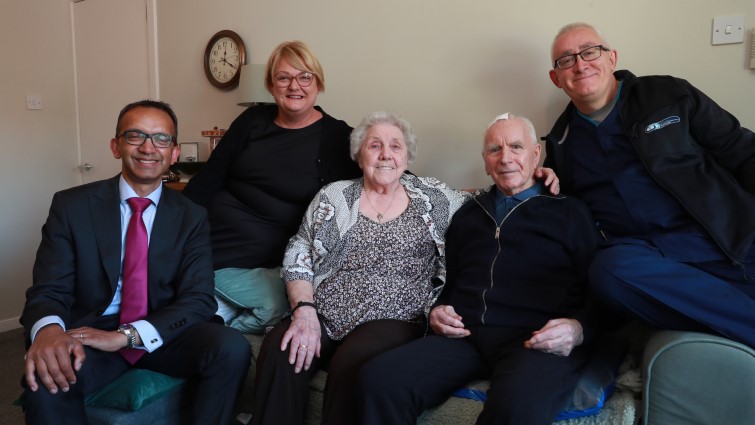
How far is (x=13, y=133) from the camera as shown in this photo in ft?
12.2

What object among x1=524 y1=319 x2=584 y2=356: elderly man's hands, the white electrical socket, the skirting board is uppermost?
the white electrical socket

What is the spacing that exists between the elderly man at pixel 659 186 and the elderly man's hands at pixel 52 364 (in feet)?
4.79

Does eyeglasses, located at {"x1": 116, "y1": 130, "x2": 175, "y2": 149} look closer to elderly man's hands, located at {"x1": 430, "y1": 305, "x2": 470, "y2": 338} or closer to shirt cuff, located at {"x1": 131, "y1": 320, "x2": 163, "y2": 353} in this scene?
shirt cuff, located at {"x1": 131, "y1": 320, "x2": 163, "y2": 353}

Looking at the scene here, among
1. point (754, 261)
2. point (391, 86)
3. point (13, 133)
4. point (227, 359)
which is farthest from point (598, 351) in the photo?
point (13, 133)

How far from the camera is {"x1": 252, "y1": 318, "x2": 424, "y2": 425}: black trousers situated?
1.56m

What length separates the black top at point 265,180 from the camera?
2.28m

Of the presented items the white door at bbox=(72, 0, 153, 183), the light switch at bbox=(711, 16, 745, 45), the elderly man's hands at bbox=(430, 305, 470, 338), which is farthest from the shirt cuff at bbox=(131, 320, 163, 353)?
the white door at bbox=(72, 0, 153, 183)

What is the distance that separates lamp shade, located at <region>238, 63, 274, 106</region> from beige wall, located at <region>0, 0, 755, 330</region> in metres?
0.29

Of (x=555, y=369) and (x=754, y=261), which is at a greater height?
A: (x=754, y=261)

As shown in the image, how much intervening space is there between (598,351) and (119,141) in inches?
65.0

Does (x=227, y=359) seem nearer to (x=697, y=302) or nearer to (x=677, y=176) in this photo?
(x=697, y=302)

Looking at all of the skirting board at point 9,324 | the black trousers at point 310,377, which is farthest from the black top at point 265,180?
the skirting board at point 9,324

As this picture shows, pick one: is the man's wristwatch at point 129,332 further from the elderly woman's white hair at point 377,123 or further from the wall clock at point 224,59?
the wall clock at point 224,59

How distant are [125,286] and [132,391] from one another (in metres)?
0.34
